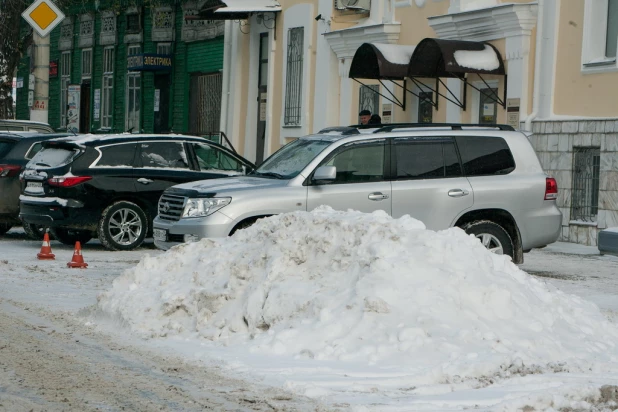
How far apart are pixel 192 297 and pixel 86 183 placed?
26.2 ft

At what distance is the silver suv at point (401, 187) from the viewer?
46.5 ft

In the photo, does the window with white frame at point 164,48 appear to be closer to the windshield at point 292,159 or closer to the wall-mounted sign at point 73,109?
the wall-mounted sign at point 73,109

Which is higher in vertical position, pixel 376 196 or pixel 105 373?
pixel 376 196

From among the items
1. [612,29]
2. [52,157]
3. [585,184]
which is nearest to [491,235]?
[52,157]

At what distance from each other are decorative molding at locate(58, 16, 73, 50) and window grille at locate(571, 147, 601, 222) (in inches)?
977

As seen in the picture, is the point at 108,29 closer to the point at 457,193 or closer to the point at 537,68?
the point at 537,68

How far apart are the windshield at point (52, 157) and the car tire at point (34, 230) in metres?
1.21

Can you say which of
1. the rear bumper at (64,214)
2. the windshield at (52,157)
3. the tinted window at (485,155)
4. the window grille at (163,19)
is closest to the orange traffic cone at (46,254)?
the rear bumper at (64,214)

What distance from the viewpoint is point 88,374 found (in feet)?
27.1

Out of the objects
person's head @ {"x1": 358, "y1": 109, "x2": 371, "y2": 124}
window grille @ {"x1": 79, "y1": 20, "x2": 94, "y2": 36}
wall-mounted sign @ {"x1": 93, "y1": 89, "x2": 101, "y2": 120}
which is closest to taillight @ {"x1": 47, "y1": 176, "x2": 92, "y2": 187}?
person's head @ {"x1": 358, "y1": 109, "x2": 371, "y2": 124}

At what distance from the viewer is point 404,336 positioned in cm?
884

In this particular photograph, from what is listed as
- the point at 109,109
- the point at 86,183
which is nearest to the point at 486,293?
the point at 86,183

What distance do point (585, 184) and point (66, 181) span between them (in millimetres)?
8361

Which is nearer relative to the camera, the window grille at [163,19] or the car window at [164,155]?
the car window at [164,155]
